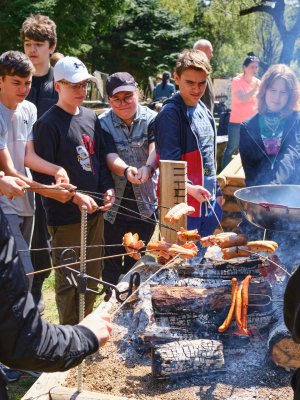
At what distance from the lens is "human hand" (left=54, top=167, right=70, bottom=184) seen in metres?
3.57

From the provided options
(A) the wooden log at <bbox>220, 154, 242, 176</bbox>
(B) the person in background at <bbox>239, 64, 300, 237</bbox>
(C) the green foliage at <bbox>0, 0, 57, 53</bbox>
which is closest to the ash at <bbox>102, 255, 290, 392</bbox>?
(B) the person in background at <bbox>239, 64, 300, 237</bbox>

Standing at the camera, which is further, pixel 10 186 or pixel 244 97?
pixel 244 97

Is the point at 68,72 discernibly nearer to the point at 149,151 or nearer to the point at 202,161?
the point at 149,151

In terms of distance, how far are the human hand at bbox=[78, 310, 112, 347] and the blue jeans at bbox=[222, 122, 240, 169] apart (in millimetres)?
7120

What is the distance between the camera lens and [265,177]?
4691 mm

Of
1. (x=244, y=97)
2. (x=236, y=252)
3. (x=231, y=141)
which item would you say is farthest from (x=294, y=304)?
(x=231, y=141)

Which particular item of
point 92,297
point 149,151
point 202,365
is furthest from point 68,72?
point 202,365

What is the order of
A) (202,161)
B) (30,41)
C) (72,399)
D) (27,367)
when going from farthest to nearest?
(30,41), (202,161), (72,399), (27,367)

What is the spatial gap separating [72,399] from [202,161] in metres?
2.17

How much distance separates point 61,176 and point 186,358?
148 centimetres

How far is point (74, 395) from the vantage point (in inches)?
105

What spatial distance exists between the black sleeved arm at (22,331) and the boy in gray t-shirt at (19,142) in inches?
71.9

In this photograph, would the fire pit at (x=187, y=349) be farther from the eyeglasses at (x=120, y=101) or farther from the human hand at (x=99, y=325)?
the eyeglasses at (x=120, y=101)

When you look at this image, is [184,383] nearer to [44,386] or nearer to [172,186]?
[44,386]
